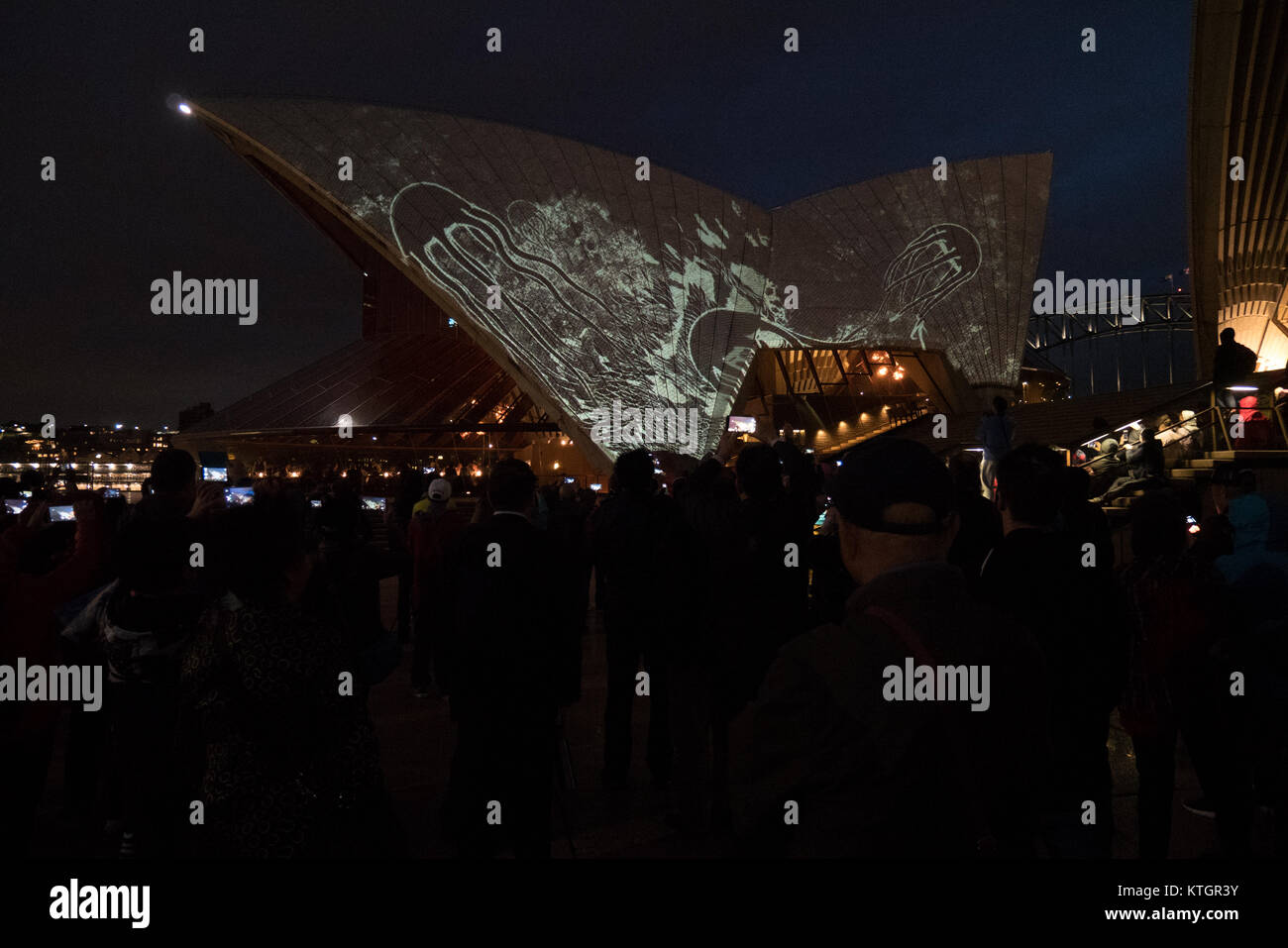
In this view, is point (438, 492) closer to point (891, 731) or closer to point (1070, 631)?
point (1070, 631)

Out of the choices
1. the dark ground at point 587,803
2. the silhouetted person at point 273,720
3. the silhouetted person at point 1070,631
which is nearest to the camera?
the silhouetted person at point 273,720

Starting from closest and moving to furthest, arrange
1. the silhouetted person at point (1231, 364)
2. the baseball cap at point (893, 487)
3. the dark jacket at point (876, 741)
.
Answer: the dark jacket at point (876, 741) → the baseball cap at point (893, 487) → the silhouetted person at point (1231, 364)

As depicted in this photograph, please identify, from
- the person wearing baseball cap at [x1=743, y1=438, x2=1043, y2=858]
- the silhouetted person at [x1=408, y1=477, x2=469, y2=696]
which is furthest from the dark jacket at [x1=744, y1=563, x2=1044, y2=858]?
the silhouetted person at [x1=408, y1=477, x2=469, y2=696]

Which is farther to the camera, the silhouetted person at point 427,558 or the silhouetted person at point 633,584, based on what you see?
the silhouetted person at point 427,558

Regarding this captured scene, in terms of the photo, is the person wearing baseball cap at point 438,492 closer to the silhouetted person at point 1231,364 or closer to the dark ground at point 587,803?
the dark ground at point 587,803

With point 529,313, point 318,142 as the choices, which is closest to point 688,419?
point 529,313

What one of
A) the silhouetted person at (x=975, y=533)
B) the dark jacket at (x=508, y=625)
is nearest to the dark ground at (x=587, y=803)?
the dark jacket at (x=508, y=625)
